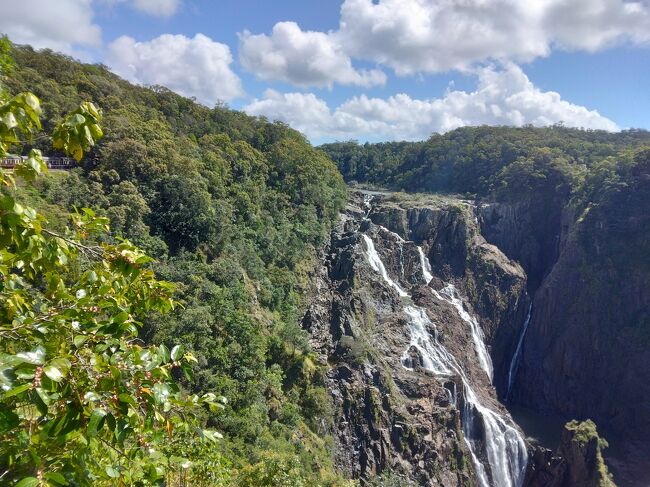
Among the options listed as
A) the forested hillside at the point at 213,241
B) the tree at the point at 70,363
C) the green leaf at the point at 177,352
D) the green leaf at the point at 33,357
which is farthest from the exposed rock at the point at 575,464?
the green leaf at the point at 33,357

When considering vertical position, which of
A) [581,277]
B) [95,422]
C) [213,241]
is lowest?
[213,241]

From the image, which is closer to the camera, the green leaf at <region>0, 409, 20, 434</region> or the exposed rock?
the green leaf at <region>0, 409, 20, 434</region>

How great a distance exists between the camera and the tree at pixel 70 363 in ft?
6.92

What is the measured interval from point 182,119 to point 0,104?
35.5 metres

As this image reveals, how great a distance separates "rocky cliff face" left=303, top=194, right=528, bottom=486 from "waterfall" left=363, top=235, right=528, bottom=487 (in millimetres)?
71

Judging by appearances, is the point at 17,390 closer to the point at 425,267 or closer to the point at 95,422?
the point at 95,422

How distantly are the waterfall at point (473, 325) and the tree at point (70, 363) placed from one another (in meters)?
36.4

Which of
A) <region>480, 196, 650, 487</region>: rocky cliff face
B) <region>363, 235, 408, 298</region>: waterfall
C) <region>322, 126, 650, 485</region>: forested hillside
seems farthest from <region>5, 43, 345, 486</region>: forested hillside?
<region>480, 196, 650, 487</region>: rocky cliff face

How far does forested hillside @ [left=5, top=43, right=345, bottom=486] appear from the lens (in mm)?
18281

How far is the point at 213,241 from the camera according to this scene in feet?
82.7

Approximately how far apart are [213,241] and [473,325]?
78.9 feet

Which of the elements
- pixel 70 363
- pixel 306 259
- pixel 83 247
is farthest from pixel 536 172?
pixel 70 363

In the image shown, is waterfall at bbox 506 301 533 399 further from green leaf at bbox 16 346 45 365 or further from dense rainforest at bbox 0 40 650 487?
green leaf at bbox 16 346 45 365

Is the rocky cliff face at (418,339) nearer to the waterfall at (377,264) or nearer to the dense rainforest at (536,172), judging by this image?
the waterfall at (377,264)
